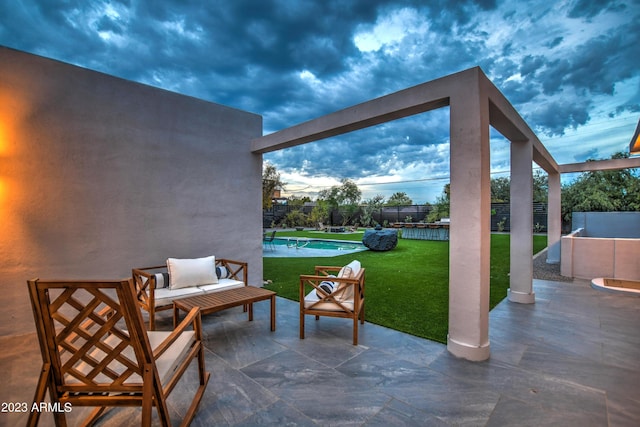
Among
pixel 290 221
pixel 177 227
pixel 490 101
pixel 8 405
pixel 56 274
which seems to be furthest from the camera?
pixel 290 221

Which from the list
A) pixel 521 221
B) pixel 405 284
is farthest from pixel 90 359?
pixel 521 221

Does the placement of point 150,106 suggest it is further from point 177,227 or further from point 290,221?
point 290,221

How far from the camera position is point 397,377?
103 inches

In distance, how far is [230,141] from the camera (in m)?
5.54

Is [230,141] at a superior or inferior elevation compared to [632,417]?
superior

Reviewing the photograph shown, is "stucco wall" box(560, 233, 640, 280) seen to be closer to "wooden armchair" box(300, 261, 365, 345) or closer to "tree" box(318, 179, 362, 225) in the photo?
"wooden armchair" box(300, 261, 365, 345)

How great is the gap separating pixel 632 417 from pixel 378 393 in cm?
183

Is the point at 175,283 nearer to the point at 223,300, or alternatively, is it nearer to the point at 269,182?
the point at 223,300

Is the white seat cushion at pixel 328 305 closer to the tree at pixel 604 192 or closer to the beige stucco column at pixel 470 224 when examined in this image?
the beige stucco column at pixel 470 224

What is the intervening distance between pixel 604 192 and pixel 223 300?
22.8m

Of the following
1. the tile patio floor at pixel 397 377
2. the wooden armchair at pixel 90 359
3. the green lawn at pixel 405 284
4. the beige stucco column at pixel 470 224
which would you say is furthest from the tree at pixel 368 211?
the wooden armchair at pixel 90 359

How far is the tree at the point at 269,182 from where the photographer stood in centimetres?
1575

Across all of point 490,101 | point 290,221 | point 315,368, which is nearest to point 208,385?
point 315,368

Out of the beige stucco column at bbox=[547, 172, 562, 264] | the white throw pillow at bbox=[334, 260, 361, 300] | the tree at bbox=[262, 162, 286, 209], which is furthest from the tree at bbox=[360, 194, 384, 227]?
the white throw pillow at bbox=[334, 260, 361, 300]
